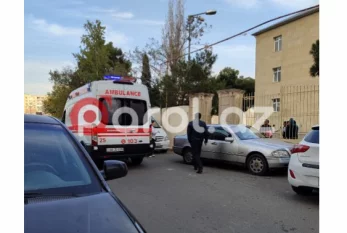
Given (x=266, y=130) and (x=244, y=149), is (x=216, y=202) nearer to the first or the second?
(x=244, y=149)

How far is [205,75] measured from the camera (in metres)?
19.5

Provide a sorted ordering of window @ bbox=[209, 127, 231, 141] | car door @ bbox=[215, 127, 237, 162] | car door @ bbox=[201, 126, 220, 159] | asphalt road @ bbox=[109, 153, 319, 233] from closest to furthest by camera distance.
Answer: asphalt road @ bbox=[109, 153, 319, 233] < car door @ bbox=[215, 127, 237, 162] < window @ bbox=[209, 127, 231, 141] < car door @ bbox=[201, 126, 220, 159]

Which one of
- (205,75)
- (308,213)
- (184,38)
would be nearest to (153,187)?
(308,213)

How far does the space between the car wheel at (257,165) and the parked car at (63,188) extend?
20.0 feet

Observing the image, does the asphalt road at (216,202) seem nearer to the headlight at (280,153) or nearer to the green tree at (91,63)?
the headlight at (280,153)

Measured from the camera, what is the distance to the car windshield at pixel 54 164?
2773mm

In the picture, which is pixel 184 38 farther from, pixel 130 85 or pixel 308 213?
pixel 308 213

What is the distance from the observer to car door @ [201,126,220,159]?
33.2ft

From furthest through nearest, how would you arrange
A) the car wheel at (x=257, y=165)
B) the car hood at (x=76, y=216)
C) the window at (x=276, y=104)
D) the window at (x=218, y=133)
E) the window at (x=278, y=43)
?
the window at (x=278, y=43) → the window at (x=276, y=104) → the window at (x=218, y=133) → the car wheel at (x=257, y=165) → the car hood at (x=76, y=216)

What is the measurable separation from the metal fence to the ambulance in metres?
5.76

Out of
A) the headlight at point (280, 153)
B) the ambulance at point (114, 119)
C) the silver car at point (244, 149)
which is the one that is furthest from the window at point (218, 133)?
the ambulance at point (114, 119)

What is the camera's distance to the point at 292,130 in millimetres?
12922

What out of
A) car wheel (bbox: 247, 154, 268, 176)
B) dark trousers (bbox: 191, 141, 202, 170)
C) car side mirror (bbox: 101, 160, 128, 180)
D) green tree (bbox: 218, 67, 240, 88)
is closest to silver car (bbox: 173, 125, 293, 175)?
car wheel (bbox: 247, 154, 268, 176)

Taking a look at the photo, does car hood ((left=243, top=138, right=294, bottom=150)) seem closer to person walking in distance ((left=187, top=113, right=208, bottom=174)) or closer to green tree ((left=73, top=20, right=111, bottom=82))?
person walking in distance ((left=187, top=113, right=208, bottom=174))
